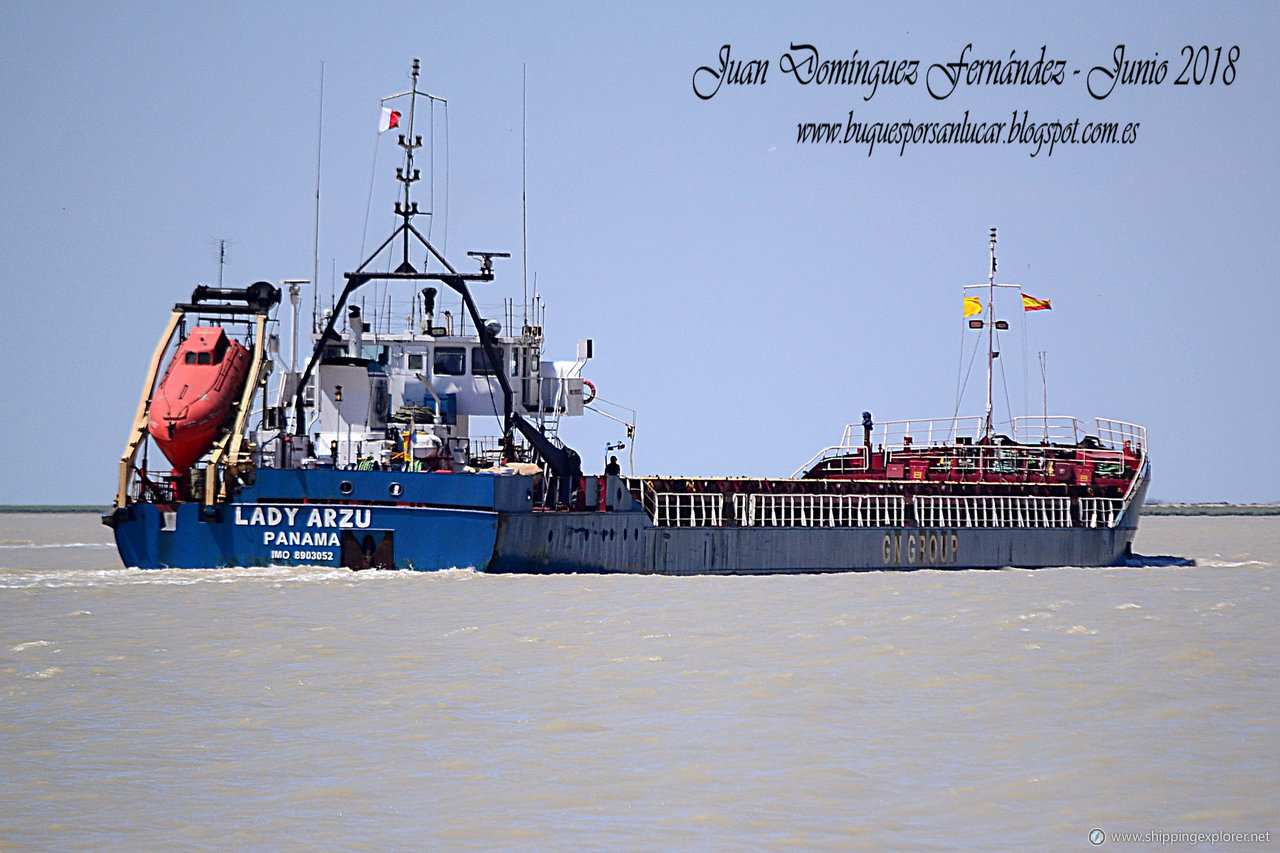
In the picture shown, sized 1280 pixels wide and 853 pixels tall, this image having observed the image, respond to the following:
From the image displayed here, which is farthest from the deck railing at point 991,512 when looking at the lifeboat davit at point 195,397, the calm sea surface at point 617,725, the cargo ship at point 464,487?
the lifeboat davit at point 195,397

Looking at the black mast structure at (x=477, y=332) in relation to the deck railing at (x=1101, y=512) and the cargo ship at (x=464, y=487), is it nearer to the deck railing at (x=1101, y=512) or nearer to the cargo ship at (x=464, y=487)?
the cargo ship at (x=464, y=487)

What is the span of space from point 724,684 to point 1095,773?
476 cm

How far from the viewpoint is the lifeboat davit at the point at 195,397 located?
27953mm

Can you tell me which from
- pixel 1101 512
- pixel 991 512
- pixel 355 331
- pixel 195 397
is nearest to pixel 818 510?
pixel 991 512

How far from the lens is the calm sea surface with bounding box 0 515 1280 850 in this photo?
9453 mm

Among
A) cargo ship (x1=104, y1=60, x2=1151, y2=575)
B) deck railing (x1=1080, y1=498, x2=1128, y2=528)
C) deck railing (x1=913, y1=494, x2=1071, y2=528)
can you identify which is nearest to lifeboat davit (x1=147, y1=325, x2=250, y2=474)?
cargo ship (x1=104, y1=60, x2=1151, y2=575)

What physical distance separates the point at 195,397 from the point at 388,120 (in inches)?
349

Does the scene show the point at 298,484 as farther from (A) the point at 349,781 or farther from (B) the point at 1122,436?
(B) the point at 1122,436

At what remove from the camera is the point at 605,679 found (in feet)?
49.3

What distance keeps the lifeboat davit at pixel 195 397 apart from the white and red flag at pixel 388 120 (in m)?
6.94

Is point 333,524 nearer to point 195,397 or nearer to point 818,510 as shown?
point 195,397

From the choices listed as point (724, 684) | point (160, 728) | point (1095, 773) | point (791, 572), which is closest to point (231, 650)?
point (160, 728)

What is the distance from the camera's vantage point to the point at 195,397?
92.1 feet

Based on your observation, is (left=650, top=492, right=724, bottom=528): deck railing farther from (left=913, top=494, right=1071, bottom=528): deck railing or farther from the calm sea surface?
the calm sea surface
